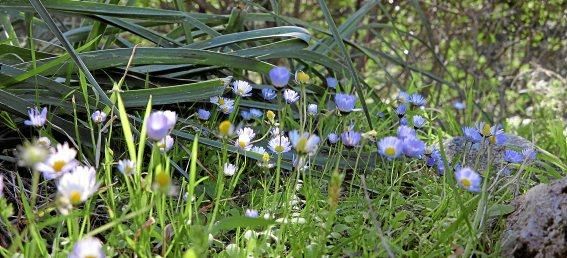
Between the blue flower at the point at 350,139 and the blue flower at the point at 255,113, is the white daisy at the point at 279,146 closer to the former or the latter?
the blue flower at the point at 350,139

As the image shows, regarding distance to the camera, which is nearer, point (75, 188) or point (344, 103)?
point (75, 188)

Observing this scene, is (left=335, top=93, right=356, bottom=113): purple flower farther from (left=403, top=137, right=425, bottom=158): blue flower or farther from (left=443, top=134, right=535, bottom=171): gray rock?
(left=443, top=134, right=535, bottom=171): gray rock

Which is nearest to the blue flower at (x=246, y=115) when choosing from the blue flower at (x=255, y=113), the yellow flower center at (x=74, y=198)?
the blue flower at (x=255, y=113)

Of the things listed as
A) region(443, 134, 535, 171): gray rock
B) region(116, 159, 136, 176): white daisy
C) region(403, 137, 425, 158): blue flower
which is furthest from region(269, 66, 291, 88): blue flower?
region(443, 134, 535, 171): gray rock

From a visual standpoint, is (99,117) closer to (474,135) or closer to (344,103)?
(344,103)

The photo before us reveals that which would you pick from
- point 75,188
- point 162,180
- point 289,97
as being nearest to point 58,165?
point 75,188

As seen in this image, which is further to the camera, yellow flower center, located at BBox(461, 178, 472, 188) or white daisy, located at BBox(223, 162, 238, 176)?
white daisy, located at BBox(223, 162, 238, 176)
